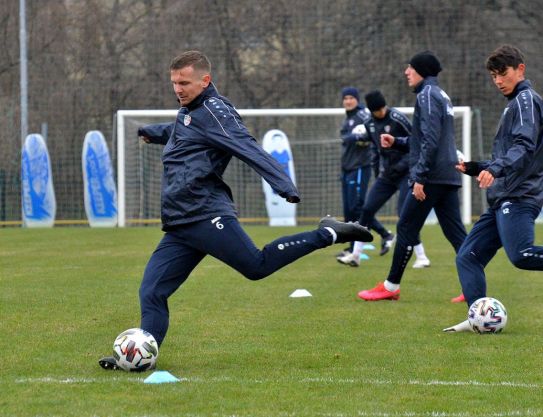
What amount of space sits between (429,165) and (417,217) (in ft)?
1.65

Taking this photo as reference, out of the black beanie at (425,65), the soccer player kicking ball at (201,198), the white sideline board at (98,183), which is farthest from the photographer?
the white sideline board at (98,183)

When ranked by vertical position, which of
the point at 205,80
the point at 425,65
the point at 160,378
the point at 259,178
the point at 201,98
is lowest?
the point at 160,378

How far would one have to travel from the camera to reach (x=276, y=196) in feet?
82.9

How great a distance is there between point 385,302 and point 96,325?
283 cm

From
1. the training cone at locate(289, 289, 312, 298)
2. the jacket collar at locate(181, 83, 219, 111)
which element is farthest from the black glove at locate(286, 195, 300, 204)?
the training cone at locate(289, 289, 312, 298)

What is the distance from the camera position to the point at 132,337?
6551mm

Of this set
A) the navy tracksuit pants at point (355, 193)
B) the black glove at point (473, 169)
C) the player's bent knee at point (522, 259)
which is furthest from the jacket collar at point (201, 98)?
the navy tracksuit pants at point (355, 193)

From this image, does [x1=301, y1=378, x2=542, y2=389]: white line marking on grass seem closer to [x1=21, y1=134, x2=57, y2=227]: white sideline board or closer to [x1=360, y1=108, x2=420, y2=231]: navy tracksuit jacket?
[x1=360, y1=108, x2=420, y2=231]: navy tracksuit jacket

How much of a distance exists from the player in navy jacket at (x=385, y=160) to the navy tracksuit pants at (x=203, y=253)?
597 cm

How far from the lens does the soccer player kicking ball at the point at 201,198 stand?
6.67 meters

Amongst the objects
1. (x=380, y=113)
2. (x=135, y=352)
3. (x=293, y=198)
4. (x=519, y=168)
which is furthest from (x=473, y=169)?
(x=380, y=113)

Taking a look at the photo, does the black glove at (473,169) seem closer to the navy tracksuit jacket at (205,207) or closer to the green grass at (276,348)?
the green grass at (276,348)

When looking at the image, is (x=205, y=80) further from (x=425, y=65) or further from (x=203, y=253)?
(x=425, y=65)

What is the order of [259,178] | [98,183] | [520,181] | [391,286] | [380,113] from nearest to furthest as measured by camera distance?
1. [520,181]
2. [391,286]
3. [380,113]
4. [98,183]
5. [259,178]
